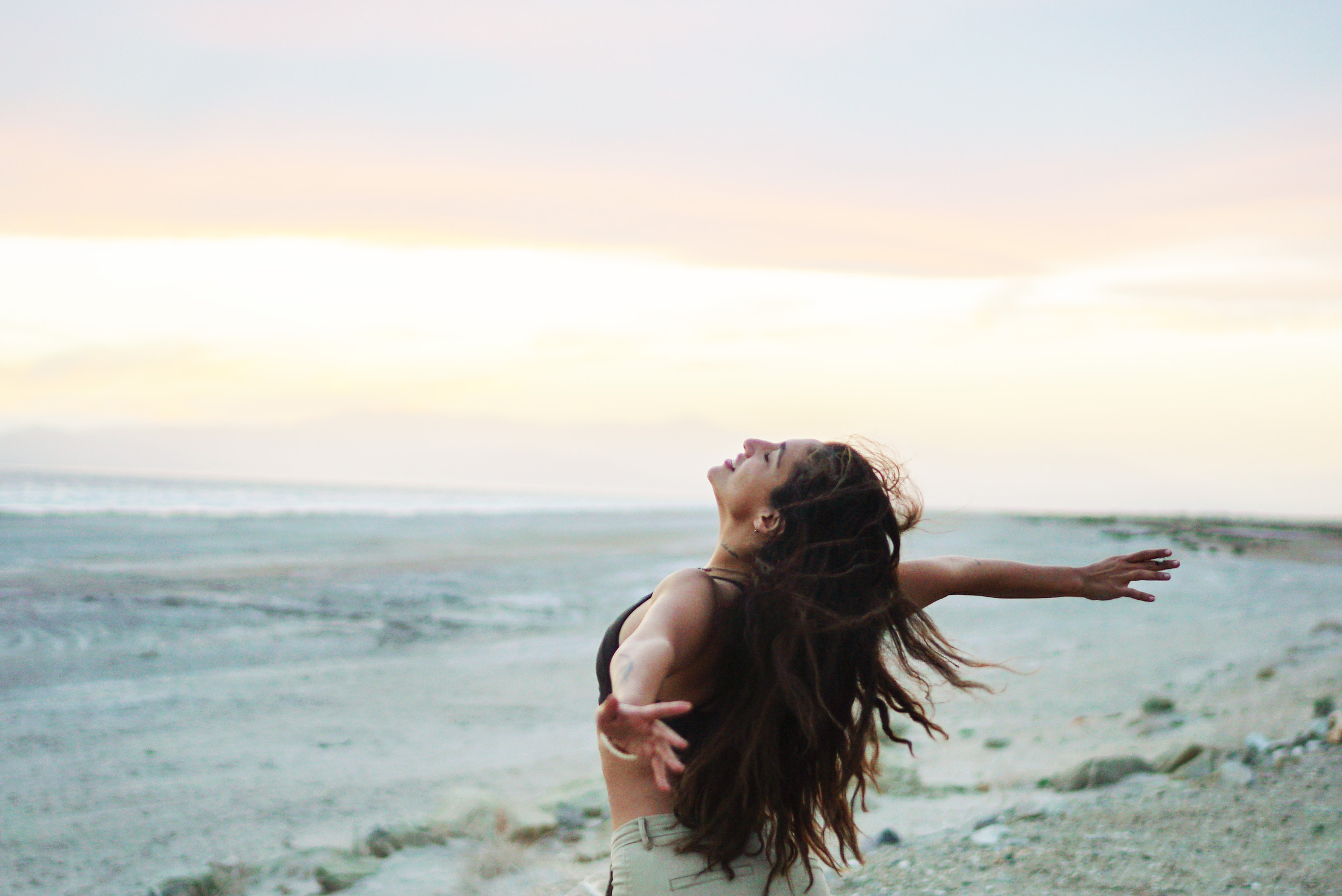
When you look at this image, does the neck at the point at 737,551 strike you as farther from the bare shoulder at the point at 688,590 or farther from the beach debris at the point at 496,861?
the beach debris at the point at 496,861

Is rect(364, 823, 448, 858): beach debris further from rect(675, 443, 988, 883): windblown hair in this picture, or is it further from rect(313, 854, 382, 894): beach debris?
rect(675, 443, 988, 883): windblown hair

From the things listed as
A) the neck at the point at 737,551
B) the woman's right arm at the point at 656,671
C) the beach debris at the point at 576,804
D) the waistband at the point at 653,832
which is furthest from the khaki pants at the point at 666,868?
the beach debris at the point at 576,804

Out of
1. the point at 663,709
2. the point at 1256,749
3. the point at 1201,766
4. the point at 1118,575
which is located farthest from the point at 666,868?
the point at 1256,749

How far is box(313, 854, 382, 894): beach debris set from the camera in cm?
475

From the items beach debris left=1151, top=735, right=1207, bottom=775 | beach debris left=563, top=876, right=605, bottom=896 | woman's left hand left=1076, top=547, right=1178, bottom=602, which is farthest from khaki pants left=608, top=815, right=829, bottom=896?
beach debris left=1151, top=735, right=1207, bottom=775

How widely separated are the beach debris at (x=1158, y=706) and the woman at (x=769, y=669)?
6516 mm

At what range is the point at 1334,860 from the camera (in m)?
4.39

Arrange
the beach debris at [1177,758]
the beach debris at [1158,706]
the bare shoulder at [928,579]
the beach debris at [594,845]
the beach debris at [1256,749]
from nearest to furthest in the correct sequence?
1. the bare shoulder at [928,579]
2. the beach debris at [594,845]
3. the beach debris at [1256,749]
4. the beach debris at [1177,758]
5. the beach debris at [1158,706]

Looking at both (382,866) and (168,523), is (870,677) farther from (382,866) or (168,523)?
(168,523)

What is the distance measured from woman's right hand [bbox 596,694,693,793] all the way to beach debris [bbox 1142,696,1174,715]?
7672 millimetres

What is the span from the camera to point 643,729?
2.12 metres

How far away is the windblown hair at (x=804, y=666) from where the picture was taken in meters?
2.69

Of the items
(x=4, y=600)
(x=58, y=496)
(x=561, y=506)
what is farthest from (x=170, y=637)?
(x=561, y=506)

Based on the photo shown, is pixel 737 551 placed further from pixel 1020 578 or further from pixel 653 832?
pixel 1020 578
